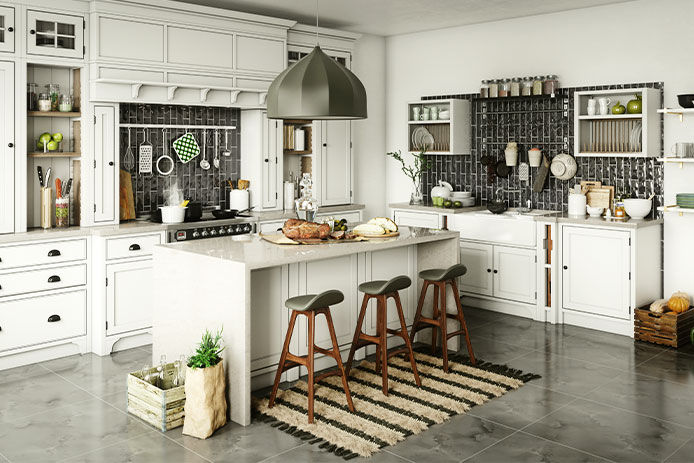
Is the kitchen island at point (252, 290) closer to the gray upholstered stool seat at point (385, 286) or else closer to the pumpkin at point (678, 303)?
the gray upholstered stool seat at point (385, 286)

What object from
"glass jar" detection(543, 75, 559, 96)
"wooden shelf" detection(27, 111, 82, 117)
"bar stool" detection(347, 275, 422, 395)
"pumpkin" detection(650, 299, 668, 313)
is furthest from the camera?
"glass jar" detection(543, 75, 559, 96)

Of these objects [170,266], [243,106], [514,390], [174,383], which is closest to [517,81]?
[243,106]

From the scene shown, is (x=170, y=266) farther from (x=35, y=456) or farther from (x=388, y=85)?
(x=388, y=85)

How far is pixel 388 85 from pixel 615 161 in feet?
10.2

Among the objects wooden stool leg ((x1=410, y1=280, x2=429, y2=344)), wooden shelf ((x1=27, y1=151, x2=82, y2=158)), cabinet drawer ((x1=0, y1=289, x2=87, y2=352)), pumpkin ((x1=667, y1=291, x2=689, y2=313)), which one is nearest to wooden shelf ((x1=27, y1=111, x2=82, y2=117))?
wooden shelf ((x1=27, y1=151, x2=82, y2=158))

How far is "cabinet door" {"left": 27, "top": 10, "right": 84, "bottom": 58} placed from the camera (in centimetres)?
Result: 550

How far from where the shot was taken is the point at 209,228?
638 centimetres

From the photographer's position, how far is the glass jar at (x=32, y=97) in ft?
18.9

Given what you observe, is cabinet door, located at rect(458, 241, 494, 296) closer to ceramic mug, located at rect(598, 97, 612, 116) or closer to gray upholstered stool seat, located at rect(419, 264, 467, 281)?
ceramic mug, located at rect(598, 97, 612, 116)

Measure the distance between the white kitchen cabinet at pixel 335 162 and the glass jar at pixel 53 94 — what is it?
280 centimetres

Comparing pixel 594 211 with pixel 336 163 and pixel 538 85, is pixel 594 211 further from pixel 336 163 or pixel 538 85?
pixel 336 163

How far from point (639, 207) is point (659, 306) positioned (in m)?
0.96

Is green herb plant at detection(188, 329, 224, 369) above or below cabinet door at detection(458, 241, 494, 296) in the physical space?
below

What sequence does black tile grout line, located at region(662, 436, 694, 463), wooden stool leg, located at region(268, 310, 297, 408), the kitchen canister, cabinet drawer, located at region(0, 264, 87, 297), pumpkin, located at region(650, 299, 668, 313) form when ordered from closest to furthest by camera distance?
black tile grout line, located at region(662, 436, 694, 463) → wooden stool leg, located at region(268, 310, 297, 408) → cabinet drawer, located at region(0, 264, 87, 297) → pumpkin, located at region(650, 299, 668, 313) → the kitchen canister
